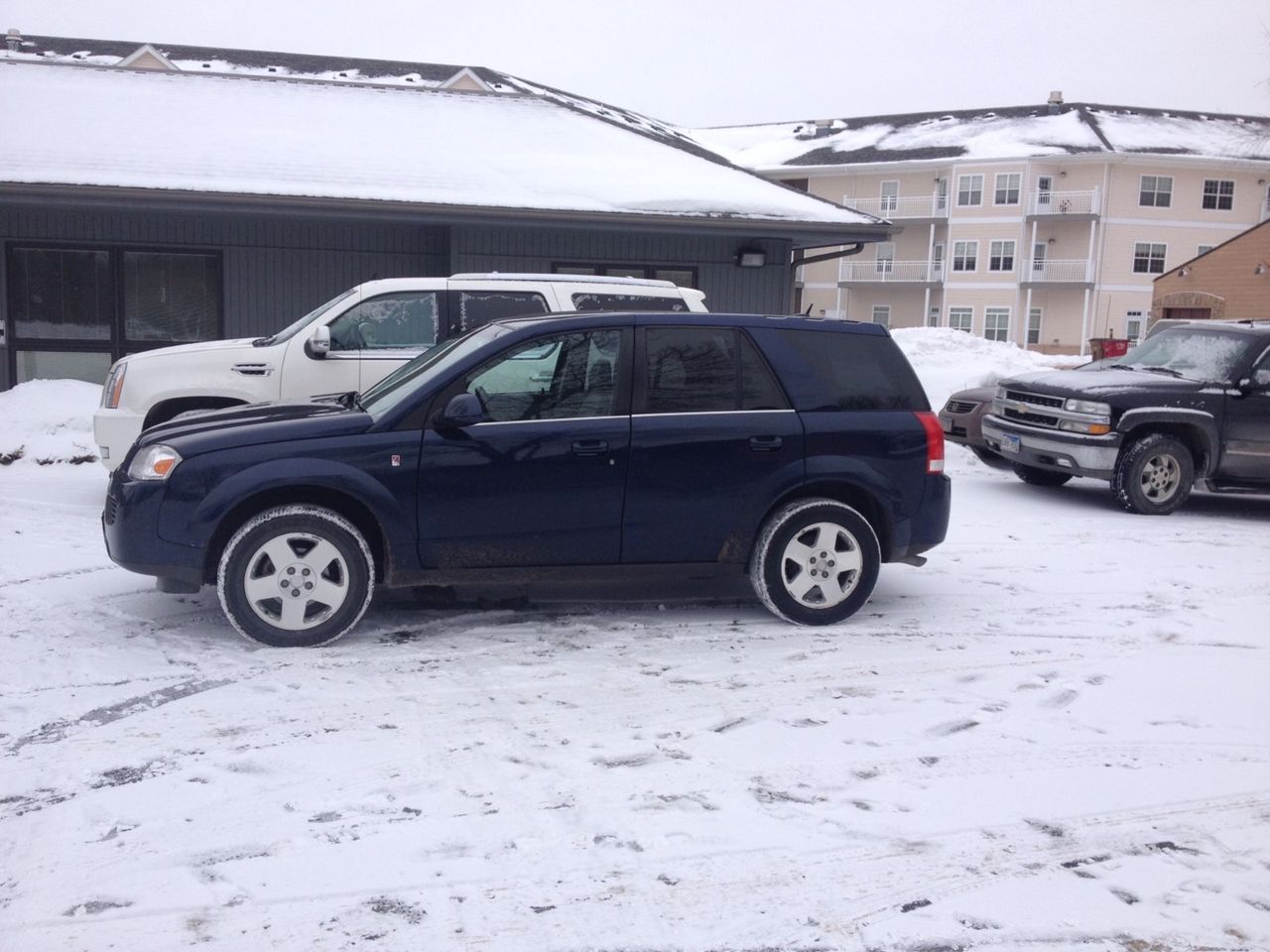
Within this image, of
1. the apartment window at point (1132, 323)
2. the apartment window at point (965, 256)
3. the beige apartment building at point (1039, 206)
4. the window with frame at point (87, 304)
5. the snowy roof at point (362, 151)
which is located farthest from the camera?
the apartment window at point (965, 256)

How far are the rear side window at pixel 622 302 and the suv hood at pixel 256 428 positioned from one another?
3566mm

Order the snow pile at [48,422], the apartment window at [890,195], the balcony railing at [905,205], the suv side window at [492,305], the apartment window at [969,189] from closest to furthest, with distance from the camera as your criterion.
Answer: the suv side window at [492,305] < the snow pile at [48,422] < the apartment window at [969,189] < the balcony railing at [905,205] < the apartment window at [890,195]

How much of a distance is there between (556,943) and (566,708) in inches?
73.8

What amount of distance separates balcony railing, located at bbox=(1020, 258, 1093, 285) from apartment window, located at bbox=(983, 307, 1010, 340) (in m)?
1.71

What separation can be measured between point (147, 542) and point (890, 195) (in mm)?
49914

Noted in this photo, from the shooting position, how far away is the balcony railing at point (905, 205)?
5069 cm

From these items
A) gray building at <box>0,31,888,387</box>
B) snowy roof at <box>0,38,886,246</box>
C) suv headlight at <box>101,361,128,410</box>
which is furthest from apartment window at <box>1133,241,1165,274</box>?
suv headlight at <box>101,361,128,410</box>

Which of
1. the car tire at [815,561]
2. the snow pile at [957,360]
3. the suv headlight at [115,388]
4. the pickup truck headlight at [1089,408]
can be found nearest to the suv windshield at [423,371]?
the car tire at [815,561]

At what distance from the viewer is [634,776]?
4316 millimetres

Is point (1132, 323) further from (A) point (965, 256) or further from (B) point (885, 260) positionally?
(B) point (885, 260)

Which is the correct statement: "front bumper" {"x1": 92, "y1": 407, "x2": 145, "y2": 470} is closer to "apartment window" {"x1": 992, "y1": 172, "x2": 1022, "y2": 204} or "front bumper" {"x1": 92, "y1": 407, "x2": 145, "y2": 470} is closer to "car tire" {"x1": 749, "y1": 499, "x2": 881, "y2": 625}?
"car tire" {"x1": 749, "y1": 499, "x2": 881, "y2": 625}

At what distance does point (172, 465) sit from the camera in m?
5.68

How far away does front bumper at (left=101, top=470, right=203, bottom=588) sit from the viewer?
5.64 metres

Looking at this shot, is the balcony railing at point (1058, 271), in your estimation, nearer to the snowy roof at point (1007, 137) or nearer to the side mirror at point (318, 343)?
the snowy roof at point (1007, 137)
